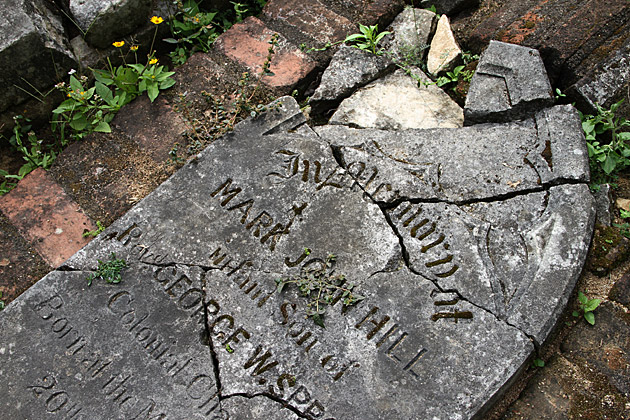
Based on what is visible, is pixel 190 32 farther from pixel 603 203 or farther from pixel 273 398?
pixel 603 203

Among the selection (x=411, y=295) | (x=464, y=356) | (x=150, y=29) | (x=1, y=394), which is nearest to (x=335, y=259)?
(x=411, y=295)

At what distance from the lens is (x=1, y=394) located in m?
1.88

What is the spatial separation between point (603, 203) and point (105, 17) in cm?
245

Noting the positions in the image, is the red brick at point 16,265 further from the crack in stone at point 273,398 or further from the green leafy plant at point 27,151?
the crack in stone at point 273,398

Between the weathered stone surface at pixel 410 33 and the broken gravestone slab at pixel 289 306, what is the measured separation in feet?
3.08

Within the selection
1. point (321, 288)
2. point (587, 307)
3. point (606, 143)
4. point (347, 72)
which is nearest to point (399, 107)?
point (347, 72)

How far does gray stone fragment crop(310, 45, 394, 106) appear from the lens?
8.72ft

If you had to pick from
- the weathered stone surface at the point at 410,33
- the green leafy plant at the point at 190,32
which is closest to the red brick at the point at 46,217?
A: the green leafy plant at the point at 190,32

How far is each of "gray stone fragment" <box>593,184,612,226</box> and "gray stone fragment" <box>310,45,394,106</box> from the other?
113cm

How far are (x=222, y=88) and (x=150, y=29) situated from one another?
519 millimetres

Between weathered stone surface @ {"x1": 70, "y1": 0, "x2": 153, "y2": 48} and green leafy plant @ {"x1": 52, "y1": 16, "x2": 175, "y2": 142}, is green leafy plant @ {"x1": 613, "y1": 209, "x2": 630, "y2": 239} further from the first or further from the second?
weathered stone surface @ {"x1": 70, "y1": 0, "x2": 153, "y2": 48}

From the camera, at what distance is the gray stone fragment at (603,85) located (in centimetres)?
248

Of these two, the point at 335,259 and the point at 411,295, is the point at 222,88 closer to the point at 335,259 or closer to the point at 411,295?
the point at 335,259

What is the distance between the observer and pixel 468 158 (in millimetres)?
2246
